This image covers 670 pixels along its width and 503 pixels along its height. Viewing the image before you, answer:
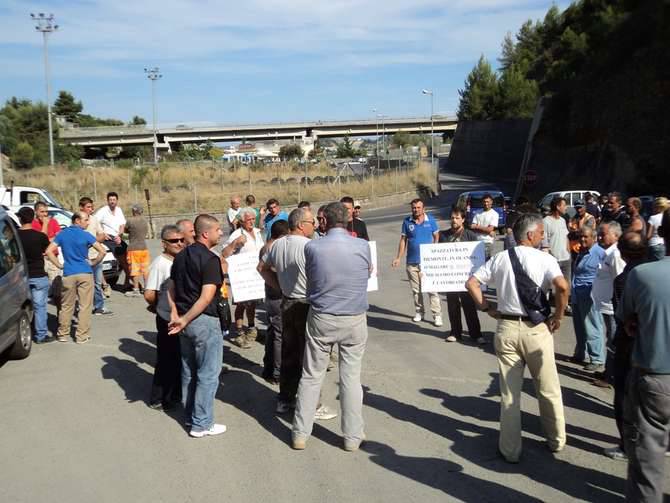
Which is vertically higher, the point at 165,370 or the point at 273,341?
the point at 273,341

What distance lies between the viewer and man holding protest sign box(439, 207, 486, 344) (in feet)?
30.9

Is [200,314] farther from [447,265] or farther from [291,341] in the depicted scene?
[447,265]

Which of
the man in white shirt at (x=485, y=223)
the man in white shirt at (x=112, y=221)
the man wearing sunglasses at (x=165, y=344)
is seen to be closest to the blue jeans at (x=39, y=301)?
the man wearing sunglasses at (x=165, y=344)

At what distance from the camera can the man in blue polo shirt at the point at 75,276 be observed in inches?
380

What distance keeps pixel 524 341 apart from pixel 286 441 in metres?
2.24

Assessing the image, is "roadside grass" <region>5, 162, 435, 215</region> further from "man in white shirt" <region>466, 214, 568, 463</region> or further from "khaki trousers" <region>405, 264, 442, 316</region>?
"man in white shirt" <region>466, 214, 568, 463</region>

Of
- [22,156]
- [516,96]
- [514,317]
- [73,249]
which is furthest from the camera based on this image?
[516,96]

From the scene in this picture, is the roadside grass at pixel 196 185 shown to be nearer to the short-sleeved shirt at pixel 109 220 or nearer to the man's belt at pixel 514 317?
the short-sleeved shirt at pixel 109 220

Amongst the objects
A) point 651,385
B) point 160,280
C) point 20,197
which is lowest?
point 651,385

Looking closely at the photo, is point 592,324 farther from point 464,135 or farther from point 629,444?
point 464,135

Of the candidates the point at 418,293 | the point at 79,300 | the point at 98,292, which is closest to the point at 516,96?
the point at 418,293

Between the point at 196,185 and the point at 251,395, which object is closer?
the point at 251,395

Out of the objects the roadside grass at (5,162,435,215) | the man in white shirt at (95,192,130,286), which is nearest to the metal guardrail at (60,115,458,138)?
the roadside grass at (5,162,435,215)

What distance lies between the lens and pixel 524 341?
5.42 metres
